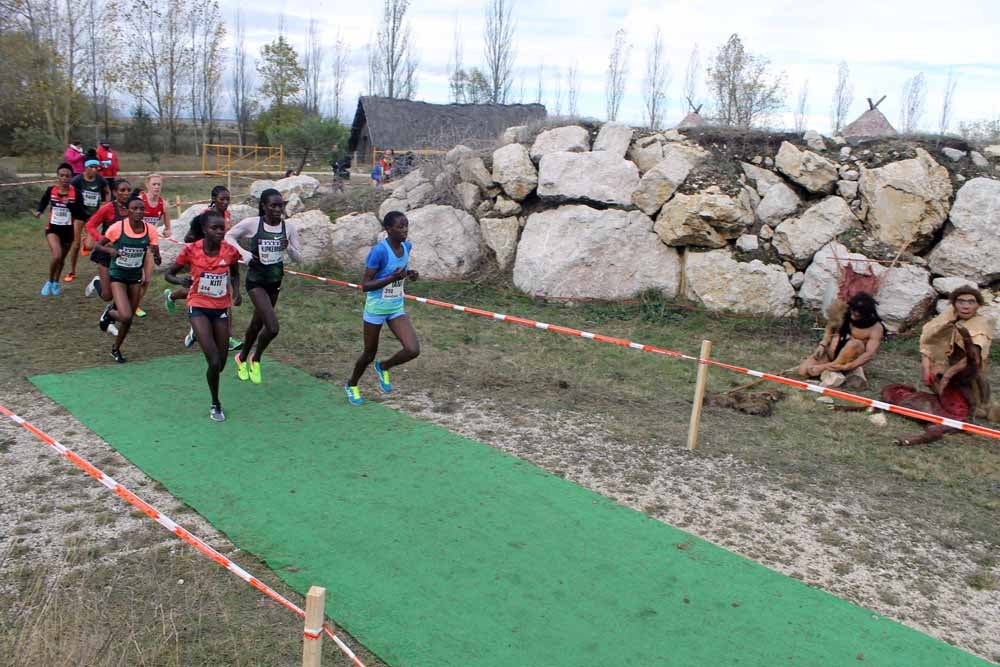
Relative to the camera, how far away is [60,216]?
1159 centimetres

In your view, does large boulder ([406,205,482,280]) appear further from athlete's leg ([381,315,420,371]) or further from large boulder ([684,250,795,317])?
athlete's leg ([381,315,420,371])

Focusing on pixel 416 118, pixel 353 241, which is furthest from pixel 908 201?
pixel 416 118

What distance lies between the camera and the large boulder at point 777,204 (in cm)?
1256

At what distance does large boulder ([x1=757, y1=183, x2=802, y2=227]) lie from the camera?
1256cm

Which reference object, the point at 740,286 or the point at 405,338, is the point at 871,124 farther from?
the point at 405,338

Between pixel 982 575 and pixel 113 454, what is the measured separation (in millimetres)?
6249

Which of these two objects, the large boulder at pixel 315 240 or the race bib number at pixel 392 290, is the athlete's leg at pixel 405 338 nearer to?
the race bib number at pixel 392 290

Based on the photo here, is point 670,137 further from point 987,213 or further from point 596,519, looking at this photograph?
point 596,519

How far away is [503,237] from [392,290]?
6.60 meters

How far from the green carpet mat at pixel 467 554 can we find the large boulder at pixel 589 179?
681 centimetres

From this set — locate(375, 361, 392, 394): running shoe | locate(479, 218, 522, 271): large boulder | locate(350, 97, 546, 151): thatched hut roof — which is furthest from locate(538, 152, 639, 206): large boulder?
locate(350, 97, 546, 151): thatched hut roof

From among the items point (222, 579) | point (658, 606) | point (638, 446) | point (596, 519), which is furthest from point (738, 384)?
point (222, 579)

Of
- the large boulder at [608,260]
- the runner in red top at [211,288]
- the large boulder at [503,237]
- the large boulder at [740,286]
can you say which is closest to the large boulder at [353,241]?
the large boulder at [503,237]

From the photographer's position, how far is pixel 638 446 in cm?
715
